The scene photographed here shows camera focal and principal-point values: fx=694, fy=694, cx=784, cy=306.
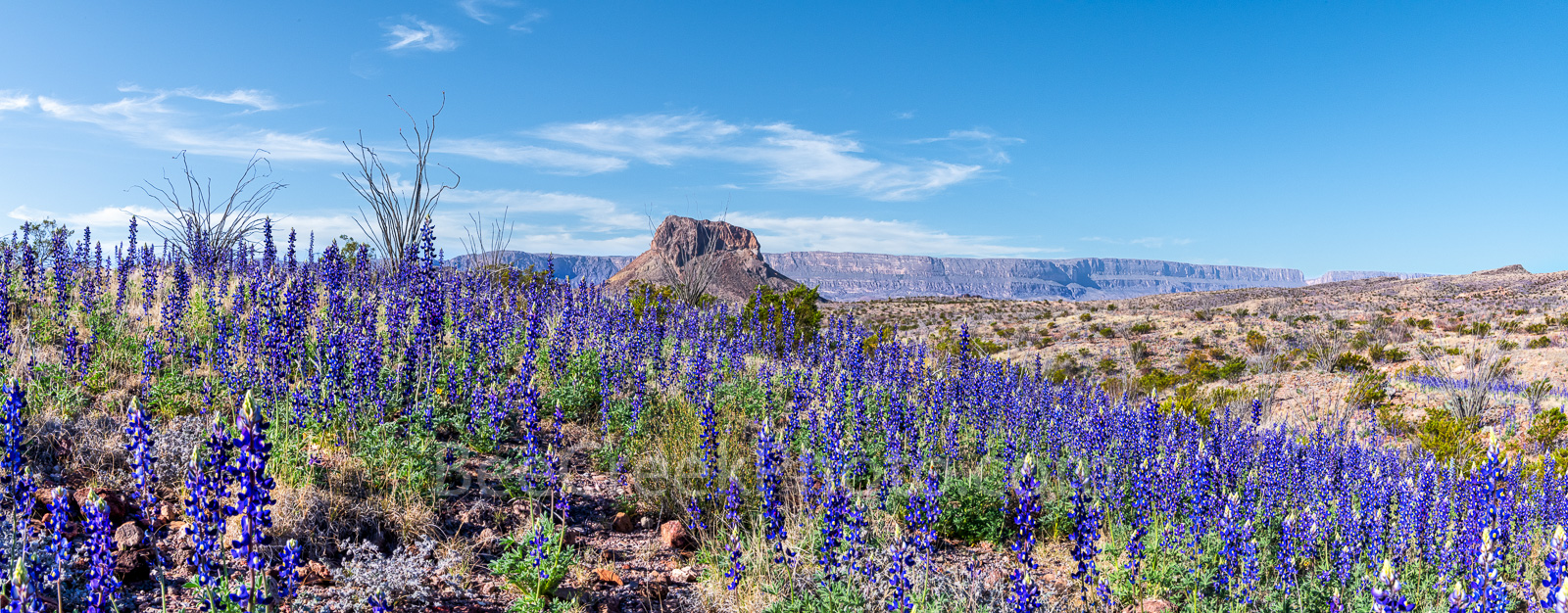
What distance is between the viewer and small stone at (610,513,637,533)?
5.05 metres

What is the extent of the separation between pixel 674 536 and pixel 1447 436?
12777 millimetres

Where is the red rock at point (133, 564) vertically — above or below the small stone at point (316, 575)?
above

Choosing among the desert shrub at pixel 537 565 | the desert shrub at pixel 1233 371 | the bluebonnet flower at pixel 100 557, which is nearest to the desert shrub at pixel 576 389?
the desert shrub at pixel 537 565

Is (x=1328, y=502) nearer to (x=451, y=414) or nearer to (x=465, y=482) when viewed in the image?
(x=465, y=482)

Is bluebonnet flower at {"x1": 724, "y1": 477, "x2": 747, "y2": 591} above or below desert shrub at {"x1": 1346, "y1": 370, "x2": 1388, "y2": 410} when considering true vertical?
above

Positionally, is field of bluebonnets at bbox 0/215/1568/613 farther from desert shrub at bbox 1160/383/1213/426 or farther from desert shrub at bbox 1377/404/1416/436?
desert shrub at bbox 1377/404/1416/436

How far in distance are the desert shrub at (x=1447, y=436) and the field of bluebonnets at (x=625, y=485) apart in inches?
77.2

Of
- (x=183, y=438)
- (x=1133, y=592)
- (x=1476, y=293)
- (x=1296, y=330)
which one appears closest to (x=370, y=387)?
(x=183, y=438)

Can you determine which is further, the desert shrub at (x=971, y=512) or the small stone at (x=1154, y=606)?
the desert shrub at (x=971, y=512)

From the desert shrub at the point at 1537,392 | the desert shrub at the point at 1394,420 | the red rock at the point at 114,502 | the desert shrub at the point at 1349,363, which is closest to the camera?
the red rock at the point at 114,502

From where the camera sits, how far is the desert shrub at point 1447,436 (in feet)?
32.5

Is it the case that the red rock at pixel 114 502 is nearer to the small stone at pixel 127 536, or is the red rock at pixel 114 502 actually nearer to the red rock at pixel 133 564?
the small stone at pixel 127 536

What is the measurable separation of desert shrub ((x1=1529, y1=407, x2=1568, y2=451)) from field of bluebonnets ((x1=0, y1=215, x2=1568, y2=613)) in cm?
422

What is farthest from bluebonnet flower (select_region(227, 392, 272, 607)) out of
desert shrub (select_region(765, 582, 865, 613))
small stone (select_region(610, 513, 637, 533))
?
small stone (select_region(610, 513, 637, 533))
